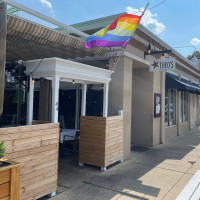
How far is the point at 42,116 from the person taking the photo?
7977 millimetres

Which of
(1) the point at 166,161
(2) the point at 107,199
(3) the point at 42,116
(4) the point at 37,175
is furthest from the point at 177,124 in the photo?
(4) the point at 37,175

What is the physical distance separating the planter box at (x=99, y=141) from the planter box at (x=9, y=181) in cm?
305

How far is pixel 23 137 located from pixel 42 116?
4521 mm

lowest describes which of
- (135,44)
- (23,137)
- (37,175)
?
(37,175)

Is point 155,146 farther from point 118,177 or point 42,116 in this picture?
point 42,116

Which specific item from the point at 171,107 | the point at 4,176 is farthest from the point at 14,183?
the point at 171,107

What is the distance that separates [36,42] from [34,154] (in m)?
2.48

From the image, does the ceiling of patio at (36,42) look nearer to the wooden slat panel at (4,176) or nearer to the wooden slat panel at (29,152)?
the wooden slat panel at (29,152)

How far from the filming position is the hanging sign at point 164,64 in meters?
7.03

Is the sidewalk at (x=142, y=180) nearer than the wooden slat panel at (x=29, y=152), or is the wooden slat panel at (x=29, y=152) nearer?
the wooden slat panel at (x=29, y=152)

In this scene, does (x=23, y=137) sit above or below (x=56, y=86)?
below

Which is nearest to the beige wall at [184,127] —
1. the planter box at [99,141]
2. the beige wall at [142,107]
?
the beige wall at [142,107]

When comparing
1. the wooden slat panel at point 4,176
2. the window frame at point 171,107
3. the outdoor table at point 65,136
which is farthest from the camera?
the window frame at point 171,107

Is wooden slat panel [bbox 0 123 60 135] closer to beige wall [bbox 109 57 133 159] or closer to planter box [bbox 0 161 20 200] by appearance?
planter box [bbox 0 161 20 200]
